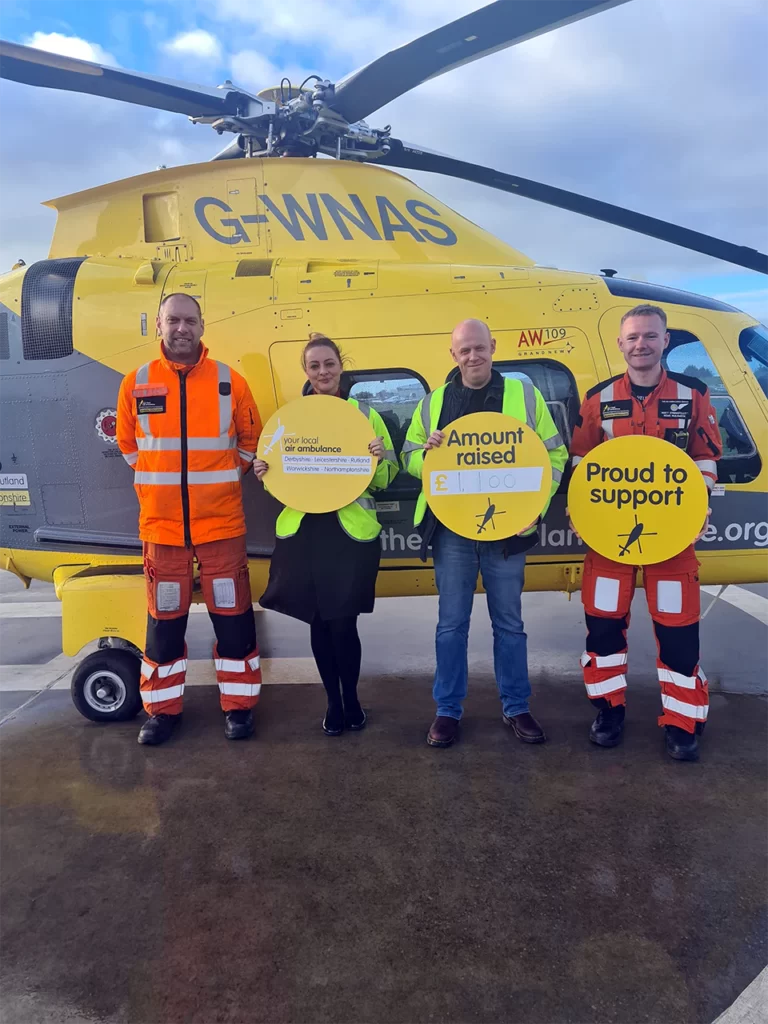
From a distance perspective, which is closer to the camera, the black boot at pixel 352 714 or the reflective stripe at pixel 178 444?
the reflective stripe at pixel 178 444

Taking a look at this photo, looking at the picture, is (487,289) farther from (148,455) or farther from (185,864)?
(185,864)

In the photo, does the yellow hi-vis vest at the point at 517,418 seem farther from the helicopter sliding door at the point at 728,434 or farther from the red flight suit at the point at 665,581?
the helicopter sliding door at the point at 728,434

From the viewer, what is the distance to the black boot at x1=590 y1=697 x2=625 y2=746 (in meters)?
3.42

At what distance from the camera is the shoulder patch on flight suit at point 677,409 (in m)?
3.29

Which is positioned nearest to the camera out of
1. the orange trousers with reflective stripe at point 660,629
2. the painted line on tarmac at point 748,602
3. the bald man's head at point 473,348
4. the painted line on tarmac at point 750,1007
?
the painted line on tarmac at point 750,1007

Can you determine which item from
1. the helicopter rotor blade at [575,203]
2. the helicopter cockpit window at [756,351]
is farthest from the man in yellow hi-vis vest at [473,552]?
the helicopter rotor blade at [575,203]

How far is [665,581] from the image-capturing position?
3285 millimetres

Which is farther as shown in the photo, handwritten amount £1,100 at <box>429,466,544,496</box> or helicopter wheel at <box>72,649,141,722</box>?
helicopter wheel at <box>72,649,141,722</box>

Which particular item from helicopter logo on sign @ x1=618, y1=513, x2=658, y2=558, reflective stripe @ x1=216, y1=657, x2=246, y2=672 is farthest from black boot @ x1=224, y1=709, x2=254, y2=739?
helicopter logo on sign @ x1=618, y1=513, x2=658, y2=558

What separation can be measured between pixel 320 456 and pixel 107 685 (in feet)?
6.38

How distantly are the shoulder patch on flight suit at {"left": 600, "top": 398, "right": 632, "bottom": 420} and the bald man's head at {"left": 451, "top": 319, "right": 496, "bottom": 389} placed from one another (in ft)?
2.10

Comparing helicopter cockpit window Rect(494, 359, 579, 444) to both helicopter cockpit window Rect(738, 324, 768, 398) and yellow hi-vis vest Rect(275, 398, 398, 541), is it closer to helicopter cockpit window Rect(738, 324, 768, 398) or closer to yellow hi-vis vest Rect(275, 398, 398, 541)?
yellow hi-vis vest Rect(275, 398, 398, 541)

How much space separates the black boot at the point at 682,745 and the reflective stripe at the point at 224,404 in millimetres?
2695

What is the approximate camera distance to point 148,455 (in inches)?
135
